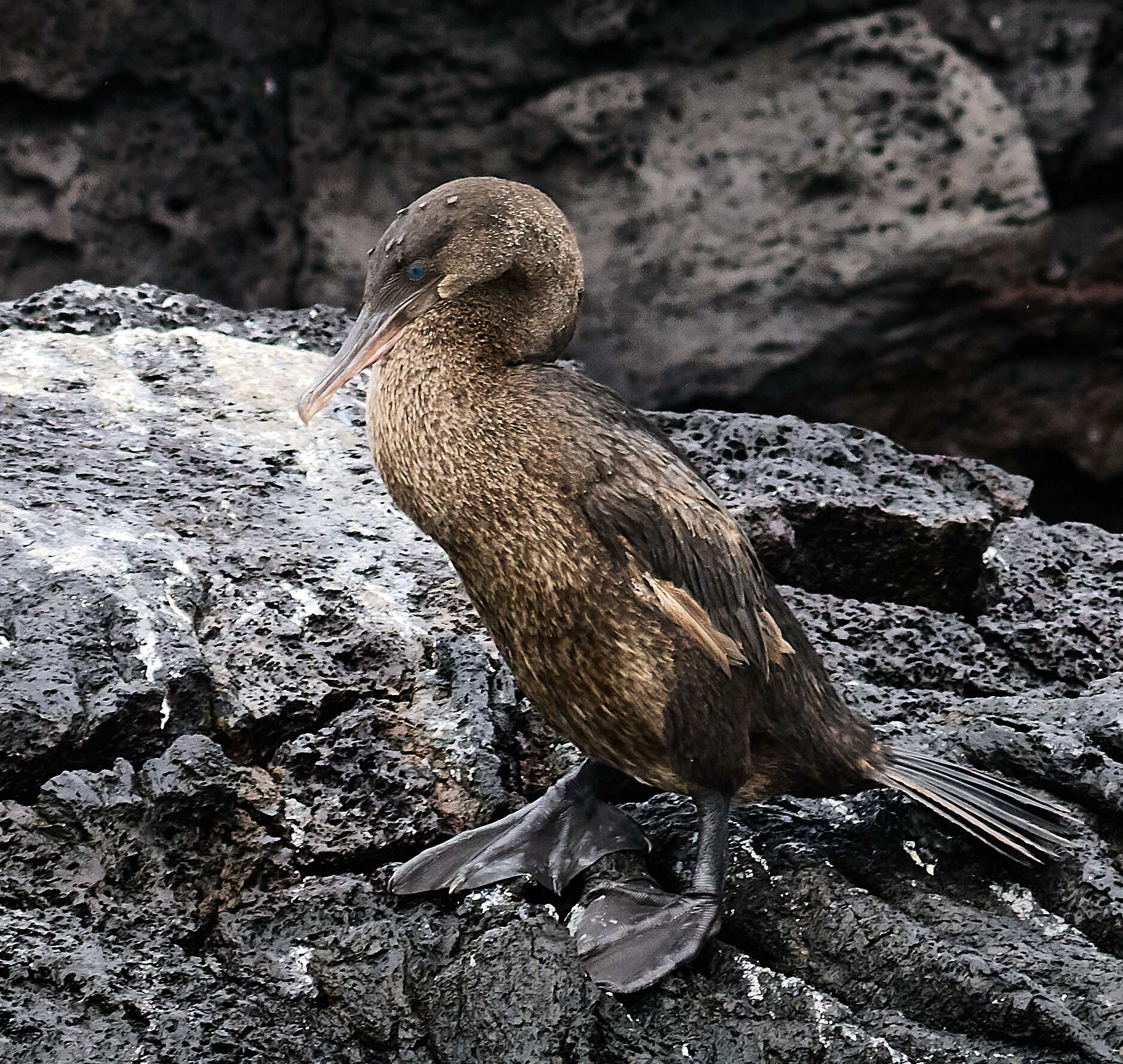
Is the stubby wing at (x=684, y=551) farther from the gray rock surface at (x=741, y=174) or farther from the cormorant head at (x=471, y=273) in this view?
the gray rock surface at (x=741, y=174)

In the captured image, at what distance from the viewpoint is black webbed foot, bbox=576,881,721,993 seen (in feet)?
7.96

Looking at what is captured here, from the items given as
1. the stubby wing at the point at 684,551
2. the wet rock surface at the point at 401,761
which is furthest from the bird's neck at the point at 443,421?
the wet rock surface at the point at 401,761

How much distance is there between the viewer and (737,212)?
7133mm

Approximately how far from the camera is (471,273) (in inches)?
103

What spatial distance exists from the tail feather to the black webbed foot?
0.47 m

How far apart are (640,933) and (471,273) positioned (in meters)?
1.23

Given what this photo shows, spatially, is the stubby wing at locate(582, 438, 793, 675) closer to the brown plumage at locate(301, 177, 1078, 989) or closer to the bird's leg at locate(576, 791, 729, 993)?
the brown plumage at locate(301, 177, 1078, 989)

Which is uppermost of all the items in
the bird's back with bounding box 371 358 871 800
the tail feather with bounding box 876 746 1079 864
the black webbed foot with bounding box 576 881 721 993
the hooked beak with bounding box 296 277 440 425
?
Answer: the hooked beak with bounding box 296 277 440 425

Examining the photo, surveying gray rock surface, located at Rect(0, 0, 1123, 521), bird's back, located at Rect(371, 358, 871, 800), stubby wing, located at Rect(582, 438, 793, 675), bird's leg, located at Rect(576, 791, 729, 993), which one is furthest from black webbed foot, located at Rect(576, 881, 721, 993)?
gray rock surface, located at Rect(0, 0, 1123, 521)

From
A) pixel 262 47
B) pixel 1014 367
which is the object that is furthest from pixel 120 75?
pixel 1014 367

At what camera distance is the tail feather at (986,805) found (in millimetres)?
2670

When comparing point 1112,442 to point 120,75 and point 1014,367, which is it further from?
point 120,75

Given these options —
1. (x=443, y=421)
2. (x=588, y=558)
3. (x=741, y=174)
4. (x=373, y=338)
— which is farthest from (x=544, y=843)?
(x=741, y=174)

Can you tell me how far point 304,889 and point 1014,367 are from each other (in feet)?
18.9
